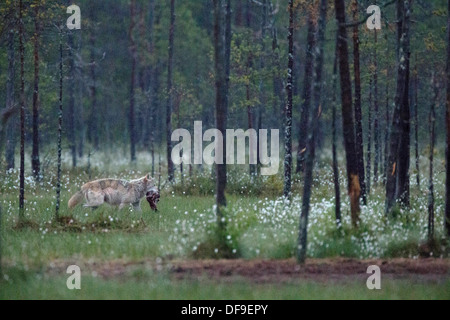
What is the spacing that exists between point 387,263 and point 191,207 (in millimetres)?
8309

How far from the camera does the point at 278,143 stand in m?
40.7

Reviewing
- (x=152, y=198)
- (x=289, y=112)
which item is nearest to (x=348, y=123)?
(x=289, y=112)

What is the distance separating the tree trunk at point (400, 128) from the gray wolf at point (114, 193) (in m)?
6.64

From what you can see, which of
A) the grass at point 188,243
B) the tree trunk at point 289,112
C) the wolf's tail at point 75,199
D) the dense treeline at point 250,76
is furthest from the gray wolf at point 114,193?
the tree trunk at point 289,112

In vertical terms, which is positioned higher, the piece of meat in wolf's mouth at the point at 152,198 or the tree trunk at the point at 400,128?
the tree trunk at the point at 400,128

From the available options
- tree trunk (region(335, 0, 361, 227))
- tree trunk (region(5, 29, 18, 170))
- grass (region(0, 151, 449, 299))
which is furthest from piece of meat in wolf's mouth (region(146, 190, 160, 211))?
tree trunk (region(5, 29, 18, 170))

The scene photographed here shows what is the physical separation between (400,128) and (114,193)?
25.9ft

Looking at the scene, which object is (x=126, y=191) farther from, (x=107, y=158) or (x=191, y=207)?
(x=107, y=158)

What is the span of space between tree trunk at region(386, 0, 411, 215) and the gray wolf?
21.8ft

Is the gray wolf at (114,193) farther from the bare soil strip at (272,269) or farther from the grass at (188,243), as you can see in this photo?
the bare soil strip at (272,269)

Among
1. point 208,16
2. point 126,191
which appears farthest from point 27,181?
point 208,16

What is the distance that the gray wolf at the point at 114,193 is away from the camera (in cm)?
1869

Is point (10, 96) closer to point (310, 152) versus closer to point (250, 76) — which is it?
point (250, 76)

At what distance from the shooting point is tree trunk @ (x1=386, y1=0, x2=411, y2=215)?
1642 cm
